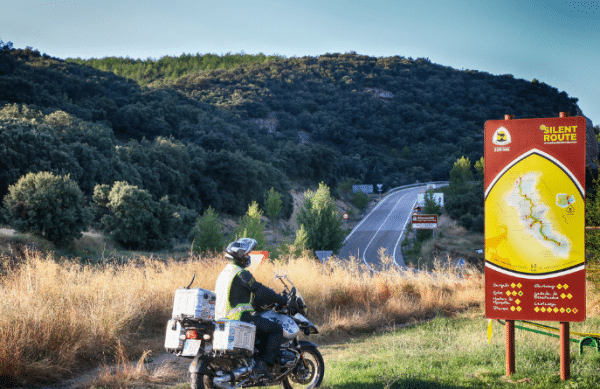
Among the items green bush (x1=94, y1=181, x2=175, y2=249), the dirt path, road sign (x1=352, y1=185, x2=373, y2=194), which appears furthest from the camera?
road sign (x1=352, y1=185, x2=373, y2=194)

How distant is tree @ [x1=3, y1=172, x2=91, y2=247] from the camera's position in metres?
25.9

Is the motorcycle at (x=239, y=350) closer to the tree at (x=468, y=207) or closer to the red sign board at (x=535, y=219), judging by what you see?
the red sign board at (x=535, y=219)

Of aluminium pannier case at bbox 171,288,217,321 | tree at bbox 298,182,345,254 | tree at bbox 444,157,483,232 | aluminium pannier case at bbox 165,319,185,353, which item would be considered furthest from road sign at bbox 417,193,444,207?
aluminium pannier case at bbox 165,319,185,353

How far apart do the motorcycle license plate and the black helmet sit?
3.33 ft

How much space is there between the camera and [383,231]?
5669 centimetres

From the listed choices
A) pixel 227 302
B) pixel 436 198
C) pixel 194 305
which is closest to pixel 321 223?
pixel 436 198

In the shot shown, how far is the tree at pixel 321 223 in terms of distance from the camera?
1282 inches

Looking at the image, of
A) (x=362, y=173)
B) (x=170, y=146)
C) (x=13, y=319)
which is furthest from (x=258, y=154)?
(x=13, y=319)

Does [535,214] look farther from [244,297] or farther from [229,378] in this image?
[229,378]

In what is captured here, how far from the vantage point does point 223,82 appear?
110 m

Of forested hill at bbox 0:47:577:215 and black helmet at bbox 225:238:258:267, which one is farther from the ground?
forested hill at bbox 0:47:577:215

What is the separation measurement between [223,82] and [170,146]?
2454 inches

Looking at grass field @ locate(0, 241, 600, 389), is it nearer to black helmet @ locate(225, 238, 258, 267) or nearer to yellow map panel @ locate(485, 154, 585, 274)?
yellow map panel @ locate(485, 154, 585, 274)

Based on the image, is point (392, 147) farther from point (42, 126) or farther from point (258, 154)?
point (42, 126)
